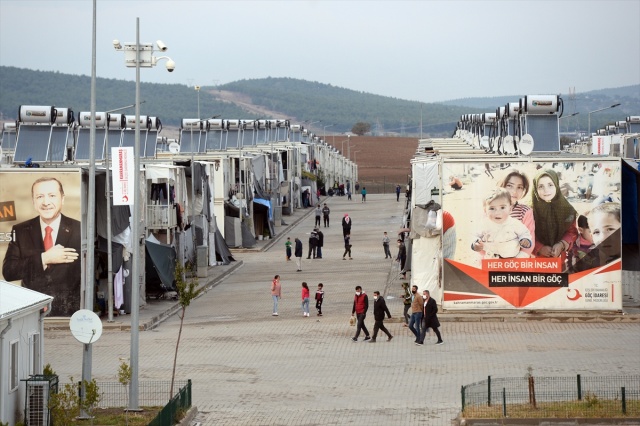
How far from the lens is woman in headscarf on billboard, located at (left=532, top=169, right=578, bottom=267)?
33.9 m

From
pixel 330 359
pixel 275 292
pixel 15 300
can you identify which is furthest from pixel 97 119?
pixel 15 300

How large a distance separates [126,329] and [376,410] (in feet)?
41.7

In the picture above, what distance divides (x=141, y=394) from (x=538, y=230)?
14217 mm

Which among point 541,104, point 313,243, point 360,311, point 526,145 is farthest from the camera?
point 313,243

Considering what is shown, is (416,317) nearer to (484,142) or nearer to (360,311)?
(360,311)

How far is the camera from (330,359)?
28172mm

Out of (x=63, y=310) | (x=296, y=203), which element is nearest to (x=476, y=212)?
(x=63, y=310)

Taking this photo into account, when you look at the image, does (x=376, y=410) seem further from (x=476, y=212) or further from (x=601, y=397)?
(x=476, y=212)

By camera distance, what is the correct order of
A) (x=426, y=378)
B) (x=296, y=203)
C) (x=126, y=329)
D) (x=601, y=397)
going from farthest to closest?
1. (x=296, y=203)
2. (x=126, y=329)
3. (x=426, y=378)
4. (x=601, y=397)

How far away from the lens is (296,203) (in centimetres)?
8569

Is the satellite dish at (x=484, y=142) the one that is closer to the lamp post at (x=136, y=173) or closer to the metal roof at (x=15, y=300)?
the lamp post at (x=136, y=173)

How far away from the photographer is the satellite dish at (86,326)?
2142cm

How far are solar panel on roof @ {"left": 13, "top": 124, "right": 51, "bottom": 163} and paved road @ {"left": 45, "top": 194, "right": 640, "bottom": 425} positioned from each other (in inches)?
299

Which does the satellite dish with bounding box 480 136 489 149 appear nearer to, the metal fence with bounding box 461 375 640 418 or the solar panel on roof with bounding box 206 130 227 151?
the solar panel on roof with bounding box 206 130 227 151
